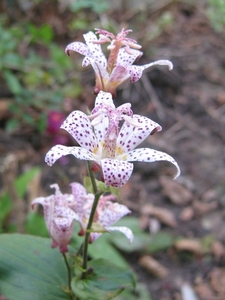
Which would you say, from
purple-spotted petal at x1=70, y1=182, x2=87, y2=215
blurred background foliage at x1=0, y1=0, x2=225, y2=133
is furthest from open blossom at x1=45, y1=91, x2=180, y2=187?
blurred background foliage at x1=0, y1=0, x2=225, y2=133

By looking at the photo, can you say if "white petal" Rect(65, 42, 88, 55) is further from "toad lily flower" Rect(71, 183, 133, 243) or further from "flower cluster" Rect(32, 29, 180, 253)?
"toad lily flower" Rect(71, 183, 133, 243)

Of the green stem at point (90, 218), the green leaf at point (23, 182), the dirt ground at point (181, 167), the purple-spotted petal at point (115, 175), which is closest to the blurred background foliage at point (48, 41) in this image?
the dirt ground at point (181, 167)

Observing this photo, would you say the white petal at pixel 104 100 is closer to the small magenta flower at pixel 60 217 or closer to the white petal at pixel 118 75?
the white petal at pixel 118 75

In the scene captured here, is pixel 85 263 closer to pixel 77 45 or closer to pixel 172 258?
pixel 77 45

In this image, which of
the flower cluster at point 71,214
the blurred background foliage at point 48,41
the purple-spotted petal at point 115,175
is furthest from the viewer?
the blurred background foliage at point 48,41

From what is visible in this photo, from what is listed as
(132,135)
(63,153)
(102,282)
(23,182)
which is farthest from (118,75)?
(23,182)

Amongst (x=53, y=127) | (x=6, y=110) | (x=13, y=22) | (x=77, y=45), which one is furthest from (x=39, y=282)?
(x=13, y=22)
